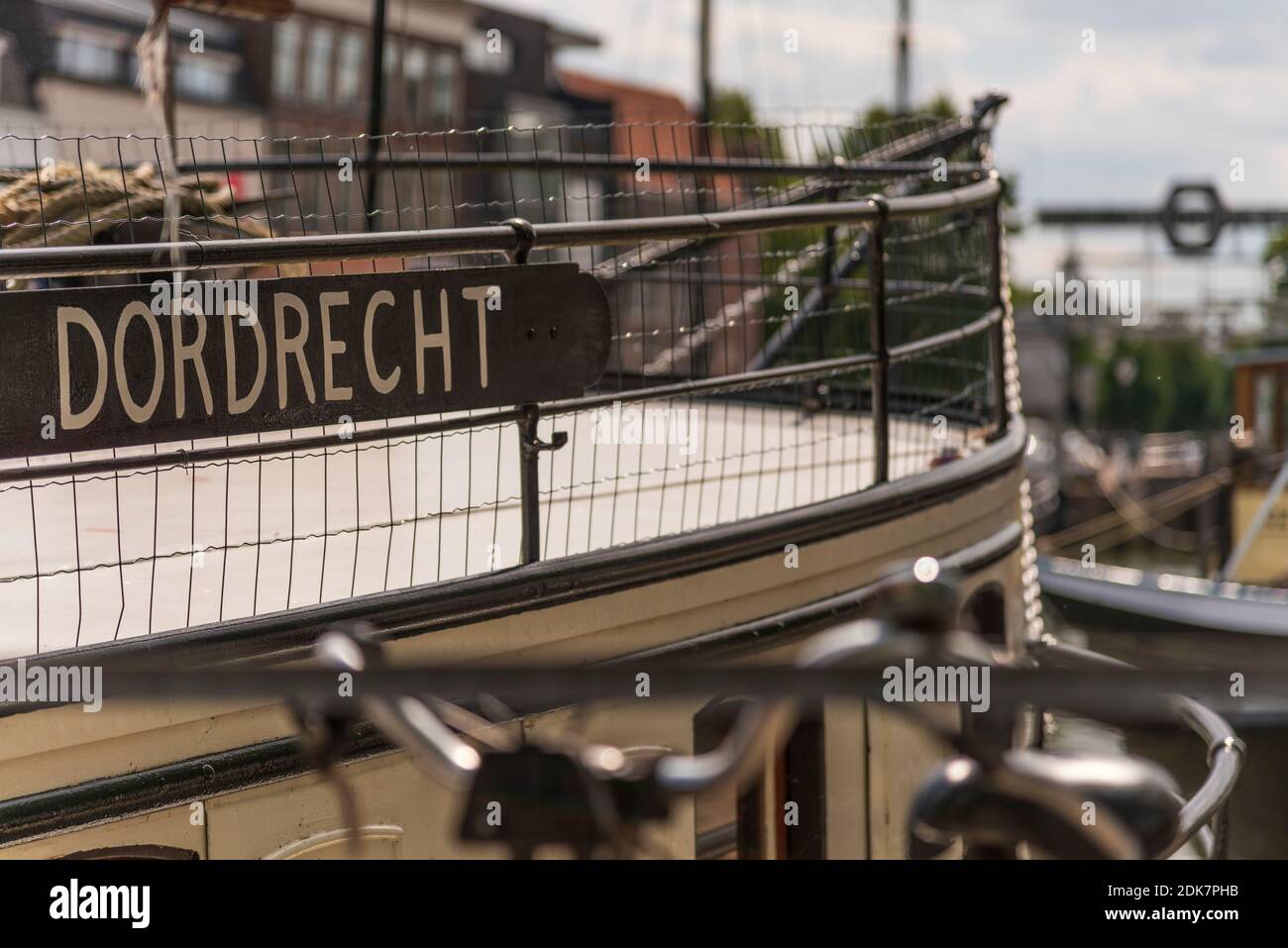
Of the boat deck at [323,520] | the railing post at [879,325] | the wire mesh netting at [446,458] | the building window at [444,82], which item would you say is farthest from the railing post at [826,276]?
the building window at [444,82]

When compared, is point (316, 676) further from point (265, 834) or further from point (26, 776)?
point (265, 834)

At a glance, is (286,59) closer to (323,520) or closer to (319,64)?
(319,64)

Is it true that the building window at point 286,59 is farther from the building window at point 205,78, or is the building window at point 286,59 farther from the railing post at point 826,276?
the railing post at point 826,276

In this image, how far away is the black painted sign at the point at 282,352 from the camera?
2.88 m

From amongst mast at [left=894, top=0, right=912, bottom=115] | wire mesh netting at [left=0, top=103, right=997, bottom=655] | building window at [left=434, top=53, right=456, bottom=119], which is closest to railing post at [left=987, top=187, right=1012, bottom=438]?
wire mesh netting at [left=0, top=103, right=997, bottom=655]

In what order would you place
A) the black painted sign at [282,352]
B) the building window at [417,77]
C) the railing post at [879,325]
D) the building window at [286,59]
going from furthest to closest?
the building window at [417,77] → the building window at [286,59] → the railing post at [879,325] → the black painted sign at [282,352]

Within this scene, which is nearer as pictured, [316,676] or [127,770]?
[316,676]

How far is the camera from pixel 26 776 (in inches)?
105

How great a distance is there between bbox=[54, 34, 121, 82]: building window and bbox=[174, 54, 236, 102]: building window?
8.41 feet

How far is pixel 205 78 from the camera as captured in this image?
3816cm

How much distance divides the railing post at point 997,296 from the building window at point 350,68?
3667cm

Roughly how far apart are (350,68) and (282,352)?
39.2 meters
